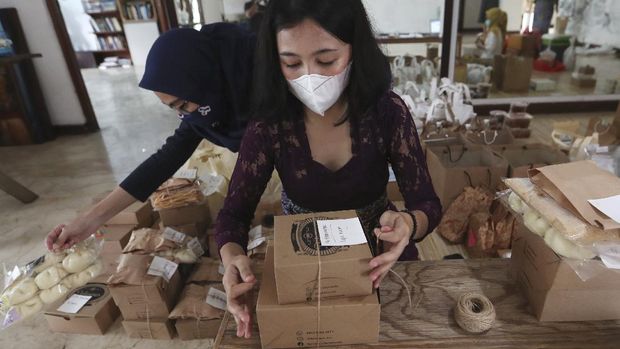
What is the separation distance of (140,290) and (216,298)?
0.97 feet

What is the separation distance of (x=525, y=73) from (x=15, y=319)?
14.8 feet

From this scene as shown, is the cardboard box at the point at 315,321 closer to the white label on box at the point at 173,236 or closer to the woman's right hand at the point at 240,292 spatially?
the woman's right hand at the point at 240,292

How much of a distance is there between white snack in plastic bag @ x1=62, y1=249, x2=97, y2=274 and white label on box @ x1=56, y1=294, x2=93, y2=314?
594mm

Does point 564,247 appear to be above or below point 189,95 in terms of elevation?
below

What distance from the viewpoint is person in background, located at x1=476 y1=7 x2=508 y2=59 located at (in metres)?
3.82

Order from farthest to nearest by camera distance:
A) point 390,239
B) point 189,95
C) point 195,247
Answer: point 195,247 → point 189,95 → point 390,239

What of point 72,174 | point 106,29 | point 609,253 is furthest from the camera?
point 106,29

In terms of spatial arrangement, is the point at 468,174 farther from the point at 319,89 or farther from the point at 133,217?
the point at 133,217

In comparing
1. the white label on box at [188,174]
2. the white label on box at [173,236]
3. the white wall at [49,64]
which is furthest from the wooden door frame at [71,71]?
the white label on box at [173,236]

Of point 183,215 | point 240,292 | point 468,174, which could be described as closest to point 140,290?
point 183,215

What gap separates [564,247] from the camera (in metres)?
0.67

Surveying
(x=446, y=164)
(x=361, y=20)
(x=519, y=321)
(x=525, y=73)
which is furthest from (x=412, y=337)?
(x=525, y=73)

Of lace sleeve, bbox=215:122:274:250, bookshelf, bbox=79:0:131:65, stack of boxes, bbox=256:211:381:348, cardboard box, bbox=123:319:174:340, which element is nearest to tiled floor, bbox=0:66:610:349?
cardboard box, bbox=123:319:174:340

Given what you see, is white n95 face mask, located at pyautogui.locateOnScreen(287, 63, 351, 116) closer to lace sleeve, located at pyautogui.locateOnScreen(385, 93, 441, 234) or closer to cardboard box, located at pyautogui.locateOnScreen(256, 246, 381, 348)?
lace sleeve, located at pyautogui.locateOnScreen(385, 93, 441, 234)
